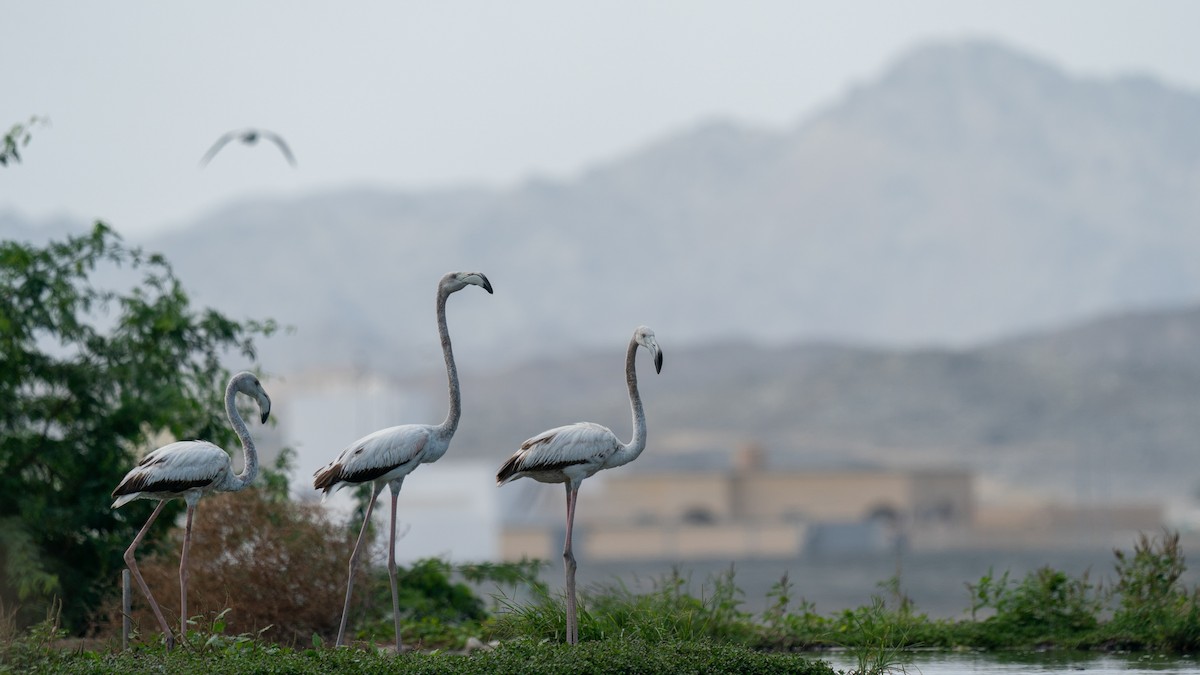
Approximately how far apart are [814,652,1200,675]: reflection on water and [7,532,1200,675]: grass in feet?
0.82

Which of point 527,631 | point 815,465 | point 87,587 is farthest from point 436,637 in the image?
point 815,465

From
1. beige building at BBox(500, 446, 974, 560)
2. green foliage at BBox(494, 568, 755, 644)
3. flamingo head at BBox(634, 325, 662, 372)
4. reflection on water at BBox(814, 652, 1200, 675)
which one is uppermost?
beige building at BBox(500, 446, 974, 560)

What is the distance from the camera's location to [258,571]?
16547 mm

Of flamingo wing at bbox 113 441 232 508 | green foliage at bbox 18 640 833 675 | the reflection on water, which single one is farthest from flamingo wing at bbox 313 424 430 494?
the reflection on water

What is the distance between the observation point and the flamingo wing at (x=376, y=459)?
13586 millimetres

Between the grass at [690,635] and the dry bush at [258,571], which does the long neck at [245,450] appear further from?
the dry bush at [258,571]

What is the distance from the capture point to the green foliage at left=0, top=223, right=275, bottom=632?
1900 cm

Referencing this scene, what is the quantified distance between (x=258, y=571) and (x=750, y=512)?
112 meters

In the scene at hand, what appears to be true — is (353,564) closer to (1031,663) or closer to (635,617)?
(635,617)

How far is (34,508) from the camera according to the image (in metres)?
18.8

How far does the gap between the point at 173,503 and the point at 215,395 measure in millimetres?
1924

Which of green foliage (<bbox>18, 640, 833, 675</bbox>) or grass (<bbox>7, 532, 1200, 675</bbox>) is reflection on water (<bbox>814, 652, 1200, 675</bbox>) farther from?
green foliage (<bbox>18, 640, 833, 675</bbox>)

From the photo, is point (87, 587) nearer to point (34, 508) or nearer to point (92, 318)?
point (34, 508)

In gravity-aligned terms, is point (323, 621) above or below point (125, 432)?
below
